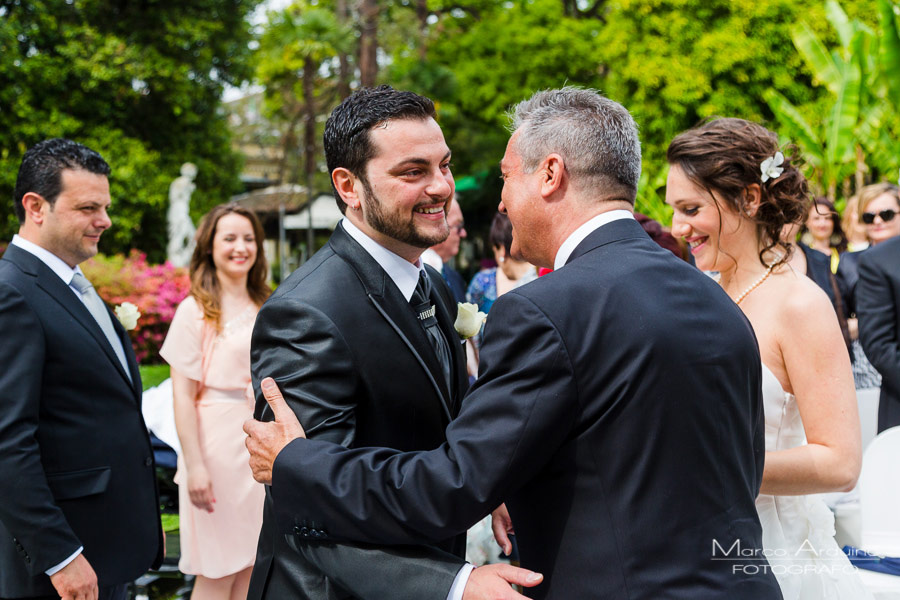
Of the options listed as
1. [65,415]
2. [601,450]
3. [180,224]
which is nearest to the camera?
[601,450]

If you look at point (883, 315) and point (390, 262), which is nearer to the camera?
point (390, 262)

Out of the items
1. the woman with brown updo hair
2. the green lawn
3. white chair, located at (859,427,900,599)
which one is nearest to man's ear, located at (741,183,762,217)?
the woman with brown updo hair

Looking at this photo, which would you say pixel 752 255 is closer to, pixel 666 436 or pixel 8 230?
pixel 666 436

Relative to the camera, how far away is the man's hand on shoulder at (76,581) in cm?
278

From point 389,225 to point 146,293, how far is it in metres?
10.8

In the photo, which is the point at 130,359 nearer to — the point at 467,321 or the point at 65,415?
the point at 65,415

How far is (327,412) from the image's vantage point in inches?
Result: 79.2

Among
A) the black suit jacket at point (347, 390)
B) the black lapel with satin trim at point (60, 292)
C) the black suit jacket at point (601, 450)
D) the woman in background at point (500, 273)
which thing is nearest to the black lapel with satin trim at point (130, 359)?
the black lapel with satin trim at point (60, 292)

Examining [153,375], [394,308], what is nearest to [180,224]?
[153,375]

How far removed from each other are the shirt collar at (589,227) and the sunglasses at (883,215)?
16.6ft

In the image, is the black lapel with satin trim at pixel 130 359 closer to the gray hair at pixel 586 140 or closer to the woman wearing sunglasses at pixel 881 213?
the gray hair at pixel 586 140

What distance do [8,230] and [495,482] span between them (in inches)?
848

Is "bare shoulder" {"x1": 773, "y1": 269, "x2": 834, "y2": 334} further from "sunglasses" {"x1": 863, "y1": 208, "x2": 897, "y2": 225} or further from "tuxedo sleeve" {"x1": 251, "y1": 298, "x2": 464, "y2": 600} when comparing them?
"sunglasses" {"x1": 863, "y1": 208, "x2": 897, "y2": 225}

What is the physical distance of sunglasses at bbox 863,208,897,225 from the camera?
6117mm
